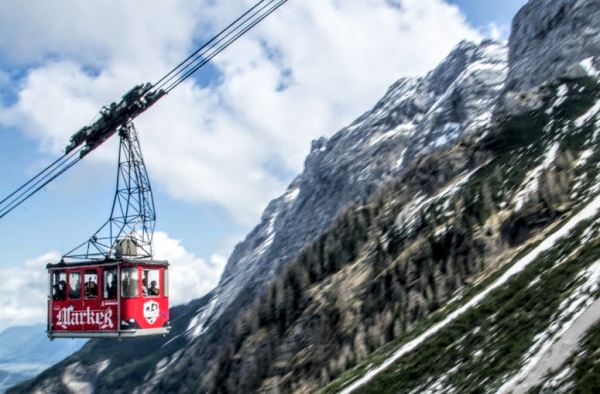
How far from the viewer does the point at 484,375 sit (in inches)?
1017

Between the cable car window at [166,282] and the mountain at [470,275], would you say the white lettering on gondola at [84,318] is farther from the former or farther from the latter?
the mountain at [470,275]

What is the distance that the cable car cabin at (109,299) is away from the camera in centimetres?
3053

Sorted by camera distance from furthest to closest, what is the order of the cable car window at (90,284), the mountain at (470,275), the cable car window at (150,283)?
the cable car window at (90,284) → the cable car window at (150,283) → the mountain at (470,275)

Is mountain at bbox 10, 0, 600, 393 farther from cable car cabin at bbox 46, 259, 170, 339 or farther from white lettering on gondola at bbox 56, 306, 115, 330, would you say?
white lettering on gondola at bbox 56, 306, 115, 330

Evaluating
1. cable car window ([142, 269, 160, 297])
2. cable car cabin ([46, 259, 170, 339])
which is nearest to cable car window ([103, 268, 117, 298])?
cable car cabin ([46, 259, 170, 339])

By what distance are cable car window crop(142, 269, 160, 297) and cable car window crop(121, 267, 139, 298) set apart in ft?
1.72

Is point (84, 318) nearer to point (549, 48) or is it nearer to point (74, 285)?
point (74, 285)

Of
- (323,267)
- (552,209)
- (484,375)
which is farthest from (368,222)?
(484,375)

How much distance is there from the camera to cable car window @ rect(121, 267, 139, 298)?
1202 inches

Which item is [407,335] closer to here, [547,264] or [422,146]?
[547,264]

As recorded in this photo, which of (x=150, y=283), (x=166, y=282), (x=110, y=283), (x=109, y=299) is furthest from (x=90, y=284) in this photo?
(x=166, y=282)

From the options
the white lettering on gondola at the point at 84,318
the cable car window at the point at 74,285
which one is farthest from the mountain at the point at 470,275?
the cable car window at the point at 74,285

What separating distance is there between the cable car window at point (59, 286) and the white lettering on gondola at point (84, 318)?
2.23ft

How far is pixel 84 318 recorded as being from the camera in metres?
31.8
